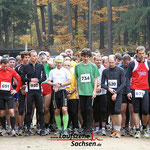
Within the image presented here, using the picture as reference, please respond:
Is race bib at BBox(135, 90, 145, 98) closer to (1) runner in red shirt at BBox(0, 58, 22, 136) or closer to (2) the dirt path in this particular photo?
(2) the dirt path

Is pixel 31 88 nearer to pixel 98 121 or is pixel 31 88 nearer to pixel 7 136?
pixel 7 136

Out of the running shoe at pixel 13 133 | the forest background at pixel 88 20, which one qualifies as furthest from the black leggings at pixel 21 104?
the forest background at pixel 88 20

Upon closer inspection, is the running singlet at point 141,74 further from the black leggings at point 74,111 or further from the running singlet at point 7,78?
the running singlet at point 7,78

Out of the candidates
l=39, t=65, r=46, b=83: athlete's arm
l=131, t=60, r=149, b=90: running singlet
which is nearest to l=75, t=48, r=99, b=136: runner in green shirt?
l=39, t=65, r=46, b=83: athlete's arm

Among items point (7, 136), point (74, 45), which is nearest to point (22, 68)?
point (7, 136)

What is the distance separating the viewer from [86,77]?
28.1 feet

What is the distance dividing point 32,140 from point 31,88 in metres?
1.34

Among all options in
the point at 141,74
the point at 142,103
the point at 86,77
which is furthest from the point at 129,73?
the point at 86,77

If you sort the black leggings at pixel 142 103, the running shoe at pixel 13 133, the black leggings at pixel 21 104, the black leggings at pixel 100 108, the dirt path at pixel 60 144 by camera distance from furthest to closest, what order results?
1. the black leggings at pixel 100 108
2. the black leggings at pixel 21 104
3. the running shoe at pixel 13 133
4. the black leggings at pixel 142 103
5. the dirt path at pixel 60 144

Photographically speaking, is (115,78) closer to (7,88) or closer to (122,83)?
(122,83)

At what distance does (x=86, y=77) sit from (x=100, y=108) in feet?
3.93

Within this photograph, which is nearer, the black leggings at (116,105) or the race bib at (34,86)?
the black leggings at (116,105)

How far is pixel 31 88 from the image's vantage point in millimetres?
8781

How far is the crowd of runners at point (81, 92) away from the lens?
338 inches
